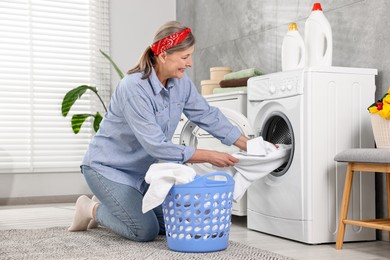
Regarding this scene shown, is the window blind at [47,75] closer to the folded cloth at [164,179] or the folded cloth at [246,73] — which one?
the folded cloth at [246,73]

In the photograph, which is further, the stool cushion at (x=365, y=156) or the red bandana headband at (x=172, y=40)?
the red bandana headband at (x=172, y=40)

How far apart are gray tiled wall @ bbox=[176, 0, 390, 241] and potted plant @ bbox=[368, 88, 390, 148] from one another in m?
0.37

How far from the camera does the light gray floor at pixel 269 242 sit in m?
2.50

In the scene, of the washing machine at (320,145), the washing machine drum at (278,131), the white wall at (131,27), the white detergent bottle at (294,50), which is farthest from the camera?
the white wall at (131,27)

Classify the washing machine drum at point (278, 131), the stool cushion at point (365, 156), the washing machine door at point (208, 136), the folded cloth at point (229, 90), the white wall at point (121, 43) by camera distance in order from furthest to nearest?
1. the white wall at point (121, 43)
2. the folded cloth at point (229, 90)
3. the washing machine door at point (208, 136)
4. the washing machine drum at point (278, 131)
5. the stool cushion at point (365, 156)

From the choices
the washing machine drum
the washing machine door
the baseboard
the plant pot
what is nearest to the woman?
the washing machine drum

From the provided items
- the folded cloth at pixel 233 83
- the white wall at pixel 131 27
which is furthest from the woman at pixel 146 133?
the white wall at pixel 131 27

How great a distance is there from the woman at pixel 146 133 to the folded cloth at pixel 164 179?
96mm

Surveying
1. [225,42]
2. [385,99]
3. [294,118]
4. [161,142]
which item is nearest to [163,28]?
[161,142]

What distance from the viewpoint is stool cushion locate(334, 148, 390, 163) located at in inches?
93.5

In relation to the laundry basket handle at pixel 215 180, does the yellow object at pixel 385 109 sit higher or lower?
higher

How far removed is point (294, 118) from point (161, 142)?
69 cm

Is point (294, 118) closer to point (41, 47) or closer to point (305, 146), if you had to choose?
point (305, 146)

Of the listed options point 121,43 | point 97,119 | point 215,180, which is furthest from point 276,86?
point 121,43
